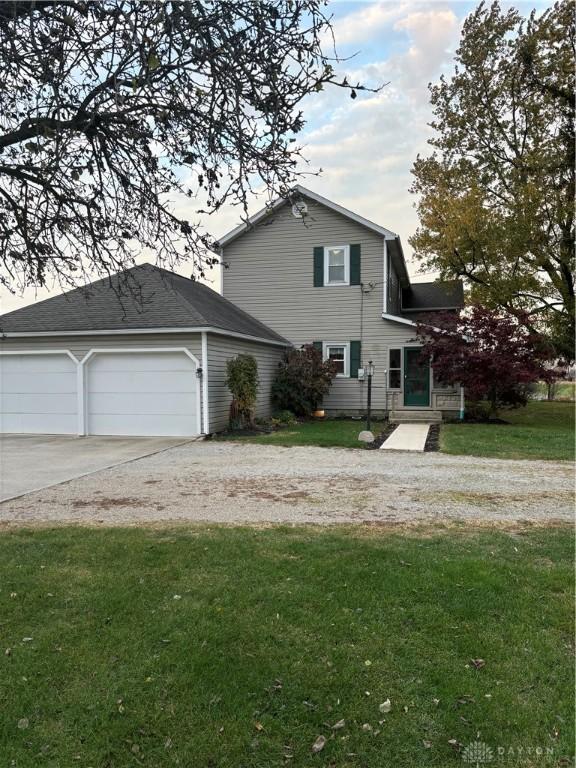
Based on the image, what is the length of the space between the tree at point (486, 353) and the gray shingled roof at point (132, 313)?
17.1 ft

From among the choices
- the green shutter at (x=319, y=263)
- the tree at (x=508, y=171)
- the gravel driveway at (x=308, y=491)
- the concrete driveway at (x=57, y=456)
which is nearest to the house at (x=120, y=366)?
the concrete driveway at (x=57, y=456)

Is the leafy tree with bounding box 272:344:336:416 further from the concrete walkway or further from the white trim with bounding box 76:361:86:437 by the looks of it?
the white trim with bounding box 76:361:86:437

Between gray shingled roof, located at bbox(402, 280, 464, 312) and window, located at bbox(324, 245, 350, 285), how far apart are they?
4.71 meters

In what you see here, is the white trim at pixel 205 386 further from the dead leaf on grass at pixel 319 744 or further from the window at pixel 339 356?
the dead leaf on grass at pixel 319 744

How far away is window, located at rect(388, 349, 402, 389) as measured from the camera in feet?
54.3

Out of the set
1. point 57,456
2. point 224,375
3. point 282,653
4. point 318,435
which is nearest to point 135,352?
point 224,375

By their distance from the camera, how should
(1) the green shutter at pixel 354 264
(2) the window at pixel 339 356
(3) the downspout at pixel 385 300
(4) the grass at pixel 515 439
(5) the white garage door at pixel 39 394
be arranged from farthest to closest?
(2) the window at pixel 339 356 < (1) the green shutter at pixel 354 264 < (3) the downspout at pixel 385 300 < (5) the white garage door at pixel 39 394 < (4) the grass at pixel 515 439

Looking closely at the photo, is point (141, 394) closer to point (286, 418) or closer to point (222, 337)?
point (222, 337)

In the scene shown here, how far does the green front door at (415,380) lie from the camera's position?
53.8ft

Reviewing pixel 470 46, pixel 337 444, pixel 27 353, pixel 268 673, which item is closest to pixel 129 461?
pixel 337 444

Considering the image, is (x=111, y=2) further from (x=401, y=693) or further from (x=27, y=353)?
(x=27, y=353)

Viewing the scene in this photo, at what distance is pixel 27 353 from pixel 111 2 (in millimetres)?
11569

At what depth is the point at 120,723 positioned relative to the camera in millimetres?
2334

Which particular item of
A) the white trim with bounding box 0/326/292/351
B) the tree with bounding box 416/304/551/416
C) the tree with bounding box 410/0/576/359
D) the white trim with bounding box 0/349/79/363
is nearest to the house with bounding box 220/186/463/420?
the tree with bounding box 416/304/551/416
